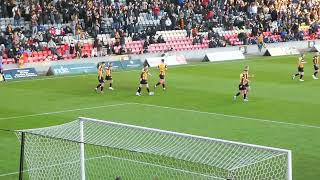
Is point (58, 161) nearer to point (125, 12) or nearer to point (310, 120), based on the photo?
point (310, 120)

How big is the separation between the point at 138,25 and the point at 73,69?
39.0 ft

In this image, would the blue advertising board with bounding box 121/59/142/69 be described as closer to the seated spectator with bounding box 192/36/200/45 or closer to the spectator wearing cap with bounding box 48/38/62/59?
the spectator wearing cap with bounding box 48/38/62/59

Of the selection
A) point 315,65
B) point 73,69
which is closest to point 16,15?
point 73,69

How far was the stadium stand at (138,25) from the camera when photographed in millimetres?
46469

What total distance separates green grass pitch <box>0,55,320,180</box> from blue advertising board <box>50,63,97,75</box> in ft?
6.36

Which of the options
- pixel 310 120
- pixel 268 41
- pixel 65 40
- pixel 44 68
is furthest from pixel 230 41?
pixel 310 120

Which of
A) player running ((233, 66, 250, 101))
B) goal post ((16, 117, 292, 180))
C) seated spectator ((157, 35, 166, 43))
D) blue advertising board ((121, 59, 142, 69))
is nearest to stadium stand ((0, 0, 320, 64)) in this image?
seated spectator ((157, 35, 166, 43))

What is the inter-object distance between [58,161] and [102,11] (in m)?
36.5

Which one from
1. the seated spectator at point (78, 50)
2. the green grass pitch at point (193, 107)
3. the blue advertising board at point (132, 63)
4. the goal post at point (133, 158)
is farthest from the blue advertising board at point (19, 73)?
the goal post at point (133, 158)

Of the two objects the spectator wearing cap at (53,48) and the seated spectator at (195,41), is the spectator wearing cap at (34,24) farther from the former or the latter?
the seated spectator at (195,41)

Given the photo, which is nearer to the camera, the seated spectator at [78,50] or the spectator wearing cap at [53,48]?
the spectator wearing cap at [53,48]

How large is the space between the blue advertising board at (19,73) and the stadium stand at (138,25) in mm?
2326

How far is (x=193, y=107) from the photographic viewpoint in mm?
28547

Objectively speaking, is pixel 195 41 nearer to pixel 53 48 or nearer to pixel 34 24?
pixel 53 48
